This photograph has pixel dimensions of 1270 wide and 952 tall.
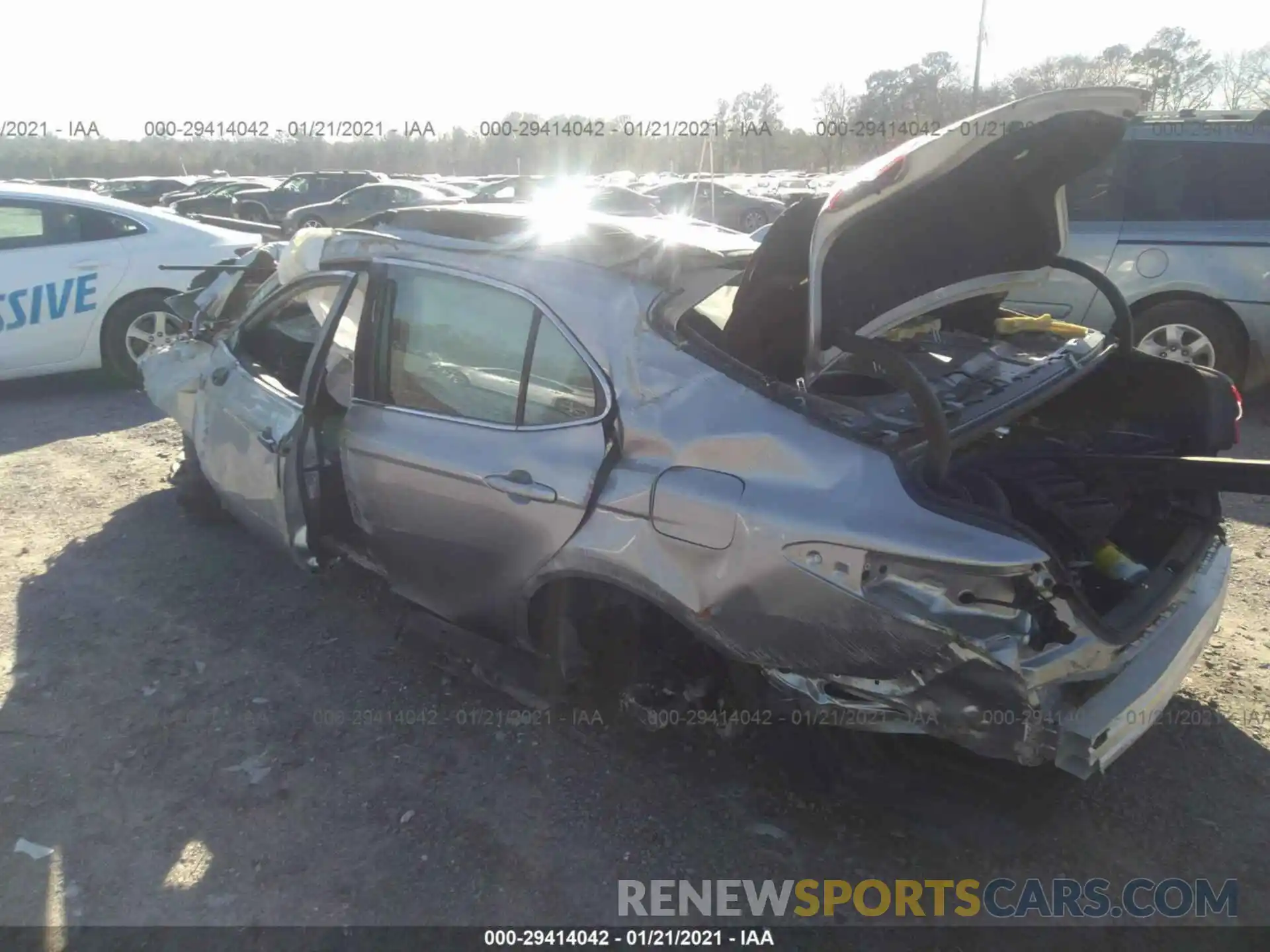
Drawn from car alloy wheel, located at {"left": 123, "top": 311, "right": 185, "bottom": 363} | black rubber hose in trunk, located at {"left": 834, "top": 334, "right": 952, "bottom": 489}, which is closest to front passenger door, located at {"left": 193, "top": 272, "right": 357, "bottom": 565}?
black rubber hose in trunk, located at {"left": 834, "top": 334, "right": 952, "bottom": 489}

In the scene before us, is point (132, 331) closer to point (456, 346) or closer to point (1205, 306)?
point (456, 346)

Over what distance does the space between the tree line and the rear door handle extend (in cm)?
187

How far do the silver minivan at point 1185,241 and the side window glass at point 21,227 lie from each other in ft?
23.4

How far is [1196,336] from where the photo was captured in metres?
6.36

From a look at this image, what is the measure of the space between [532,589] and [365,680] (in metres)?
1.04

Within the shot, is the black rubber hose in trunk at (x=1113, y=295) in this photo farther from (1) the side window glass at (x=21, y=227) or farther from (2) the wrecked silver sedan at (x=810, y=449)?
(1) the side window glass at (x=21, y=227)

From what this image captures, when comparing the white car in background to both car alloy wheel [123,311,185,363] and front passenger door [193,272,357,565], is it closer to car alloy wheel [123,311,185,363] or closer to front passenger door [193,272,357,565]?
→ car alloy wheel [123,311,185,363]

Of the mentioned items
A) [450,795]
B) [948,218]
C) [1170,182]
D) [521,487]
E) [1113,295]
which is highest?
[1170,182]

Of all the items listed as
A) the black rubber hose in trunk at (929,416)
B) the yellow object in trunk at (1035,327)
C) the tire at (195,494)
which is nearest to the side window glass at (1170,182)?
the yellow object in trunk at (1035,327)

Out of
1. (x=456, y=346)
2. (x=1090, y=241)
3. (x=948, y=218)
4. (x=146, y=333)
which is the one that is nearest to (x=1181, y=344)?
(x=1090, y=241)

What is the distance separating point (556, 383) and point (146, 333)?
594 cm

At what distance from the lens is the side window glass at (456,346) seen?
2969 mm

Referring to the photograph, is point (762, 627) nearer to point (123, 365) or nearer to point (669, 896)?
point (669, 896)

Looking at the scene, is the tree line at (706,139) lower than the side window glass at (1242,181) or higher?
higher
